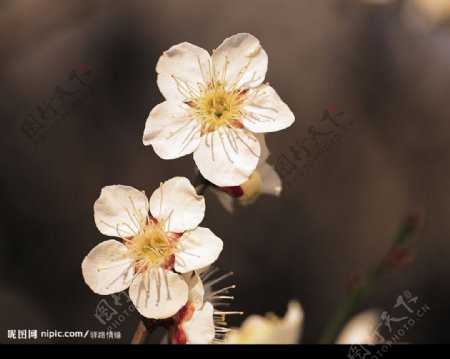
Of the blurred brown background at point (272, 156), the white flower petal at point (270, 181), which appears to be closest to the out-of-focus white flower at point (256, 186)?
the white flower petal at point (270, 181)

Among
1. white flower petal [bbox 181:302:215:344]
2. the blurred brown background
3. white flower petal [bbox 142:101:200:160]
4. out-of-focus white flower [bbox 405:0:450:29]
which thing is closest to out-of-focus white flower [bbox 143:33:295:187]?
white flower petal [bbox 142:101:200:160]

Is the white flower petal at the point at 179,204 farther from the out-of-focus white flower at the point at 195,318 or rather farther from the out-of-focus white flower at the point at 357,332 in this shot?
the out-of-focus white flower at the point at 357,332

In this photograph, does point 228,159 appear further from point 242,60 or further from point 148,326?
point 148,326

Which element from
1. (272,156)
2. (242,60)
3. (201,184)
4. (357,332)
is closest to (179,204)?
(201,184)

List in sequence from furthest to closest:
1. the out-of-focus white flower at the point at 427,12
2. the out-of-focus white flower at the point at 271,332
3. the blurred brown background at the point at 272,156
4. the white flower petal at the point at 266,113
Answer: the blurred brown background at the point at 272,156
the out-of-focus white flower at the point at 427,12
the white flower petal at the point at 266,113
the out-of-focus white flower at the point at 271,332

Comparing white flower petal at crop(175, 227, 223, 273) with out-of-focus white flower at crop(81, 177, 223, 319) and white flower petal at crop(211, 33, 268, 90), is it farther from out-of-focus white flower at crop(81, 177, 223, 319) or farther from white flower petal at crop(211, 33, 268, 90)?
white flower petal at crop(211, 33, 268, 90)
